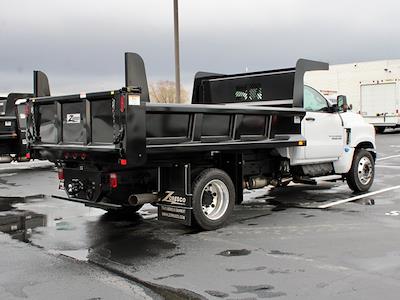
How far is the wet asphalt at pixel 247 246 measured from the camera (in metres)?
5.11

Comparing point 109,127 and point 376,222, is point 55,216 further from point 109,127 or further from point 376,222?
point 376,222

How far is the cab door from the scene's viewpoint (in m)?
9.39

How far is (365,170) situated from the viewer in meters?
10.9

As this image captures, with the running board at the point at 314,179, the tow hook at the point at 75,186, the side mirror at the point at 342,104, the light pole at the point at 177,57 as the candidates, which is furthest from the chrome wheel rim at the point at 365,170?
the light pole at the point at 177,57

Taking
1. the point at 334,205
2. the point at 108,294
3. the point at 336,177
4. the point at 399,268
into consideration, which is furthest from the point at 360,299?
the point at 336,177

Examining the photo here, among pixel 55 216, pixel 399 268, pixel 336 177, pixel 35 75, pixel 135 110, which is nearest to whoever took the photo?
pixel 399 268

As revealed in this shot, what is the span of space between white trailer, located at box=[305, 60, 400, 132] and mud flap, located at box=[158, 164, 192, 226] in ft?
76.3

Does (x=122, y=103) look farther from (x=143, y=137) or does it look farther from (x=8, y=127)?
(x=8, y=127)

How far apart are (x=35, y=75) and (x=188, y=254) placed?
13.5 feet

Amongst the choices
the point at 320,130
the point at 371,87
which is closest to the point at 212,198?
the point at 320,130

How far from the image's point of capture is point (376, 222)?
7.94 metres

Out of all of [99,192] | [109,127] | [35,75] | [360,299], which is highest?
[35,75]

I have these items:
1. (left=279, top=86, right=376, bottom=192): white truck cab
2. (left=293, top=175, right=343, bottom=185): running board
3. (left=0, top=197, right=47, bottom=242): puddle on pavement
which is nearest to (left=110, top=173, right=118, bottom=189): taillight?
(left=0, top=197, right=47, bottom=242): puddle on pavement

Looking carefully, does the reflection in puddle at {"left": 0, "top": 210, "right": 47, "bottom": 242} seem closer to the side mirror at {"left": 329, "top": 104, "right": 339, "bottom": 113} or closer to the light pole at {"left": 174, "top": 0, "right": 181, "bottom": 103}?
the side mirror at {"left": 329, "top": 104, "right": 339, "bottom": 113}
